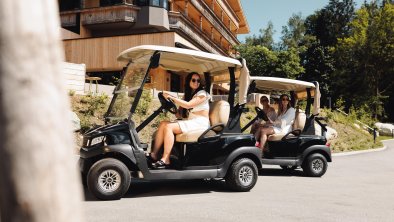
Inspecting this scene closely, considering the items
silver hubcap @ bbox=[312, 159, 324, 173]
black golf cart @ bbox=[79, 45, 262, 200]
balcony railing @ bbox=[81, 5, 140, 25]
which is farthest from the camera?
balcony railing @ bbox=[81, 5, 140, 25]

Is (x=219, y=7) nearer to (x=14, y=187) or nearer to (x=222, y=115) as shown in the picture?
(x=222, y=115)

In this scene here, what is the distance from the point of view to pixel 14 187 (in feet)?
4.08

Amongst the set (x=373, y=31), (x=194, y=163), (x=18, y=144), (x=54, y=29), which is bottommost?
(x=194, y=163)

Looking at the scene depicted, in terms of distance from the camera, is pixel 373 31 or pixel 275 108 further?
pixel 373 31

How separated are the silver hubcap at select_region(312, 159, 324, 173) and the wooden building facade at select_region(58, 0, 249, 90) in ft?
54.5

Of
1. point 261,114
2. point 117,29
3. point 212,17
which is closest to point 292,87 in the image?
point 261,114

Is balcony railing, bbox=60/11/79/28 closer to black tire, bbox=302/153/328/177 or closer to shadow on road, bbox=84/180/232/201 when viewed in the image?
shadow on road, bbox=84/180/232/201

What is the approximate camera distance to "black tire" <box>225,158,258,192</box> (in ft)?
23.7

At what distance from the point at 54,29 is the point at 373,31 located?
48.4m

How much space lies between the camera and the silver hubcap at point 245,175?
7.30 meters

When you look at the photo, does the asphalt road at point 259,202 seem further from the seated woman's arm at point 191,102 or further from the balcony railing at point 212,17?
the balcony railing at point 212,17

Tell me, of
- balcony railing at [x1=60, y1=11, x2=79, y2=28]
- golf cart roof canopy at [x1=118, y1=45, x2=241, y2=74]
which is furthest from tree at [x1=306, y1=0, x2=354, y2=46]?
golf cart roof canopy at [x1=118, y1=45, x2=241, y2=74]

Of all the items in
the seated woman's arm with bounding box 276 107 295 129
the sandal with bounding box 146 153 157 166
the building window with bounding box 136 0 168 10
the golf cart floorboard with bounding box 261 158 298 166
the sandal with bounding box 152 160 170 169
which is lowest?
the golf cart floorboard with bounding box 261 158 298 166

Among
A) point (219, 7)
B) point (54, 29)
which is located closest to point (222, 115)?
point (54, 29)
